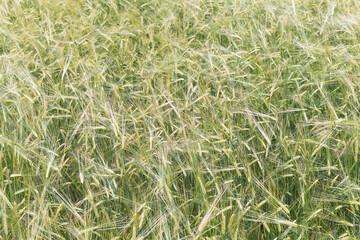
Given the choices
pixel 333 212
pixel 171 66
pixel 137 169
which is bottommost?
pixel 333 212

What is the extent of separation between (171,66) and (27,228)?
72 centimetres

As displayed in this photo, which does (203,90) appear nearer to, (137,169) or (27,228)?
(137,169)

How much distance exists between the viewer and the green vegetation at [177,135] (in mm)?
1152

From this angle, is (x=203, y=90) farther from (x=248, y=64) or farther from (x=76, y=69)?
(x=76, y=69)

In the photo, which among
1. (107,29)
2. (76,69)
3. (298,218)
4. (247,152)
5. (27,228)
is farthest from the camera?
(107,29)

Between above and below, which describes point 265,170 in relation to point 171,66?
below

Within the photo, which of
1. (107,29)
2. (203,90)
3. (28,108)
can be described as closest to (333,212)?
(203,90)

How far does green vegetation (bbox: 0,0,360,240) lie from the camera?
3.78 feet

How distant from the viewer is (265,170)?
4.28 feet

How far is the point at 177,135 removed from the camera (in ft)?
4.24

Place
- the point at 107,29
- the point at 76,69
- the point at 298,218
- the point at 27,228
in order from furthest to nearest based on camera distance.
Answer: the point at 107,29 → the point at 76,69 → the point at 298,218 → the point at 27,228

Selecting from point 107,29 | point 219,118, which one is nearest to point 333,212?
point 219,118

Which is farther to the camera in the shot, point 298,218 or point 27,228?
point 298,218

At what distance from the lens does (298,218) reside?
121 centimetres
